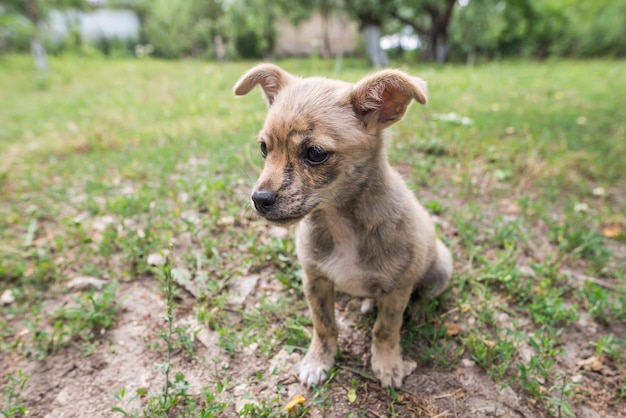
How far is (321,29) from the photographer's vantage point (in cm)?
2438

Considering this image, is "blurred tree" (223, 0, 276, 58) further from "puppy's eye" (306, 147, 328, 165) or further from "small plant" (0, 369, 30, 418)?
"small plant" (0, 369, 30, 418)

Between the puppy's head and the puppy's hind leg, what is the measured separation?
1037mm

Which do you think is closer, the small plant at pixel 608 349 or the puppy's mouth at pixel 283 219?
the puppy's mouth at pixel 283 219

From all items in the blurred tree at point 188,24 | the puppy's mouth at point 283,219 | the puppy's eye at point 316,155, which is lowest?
the puppy's mouth at point 283,219

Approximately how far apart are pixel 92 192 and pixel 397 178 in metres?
3.91

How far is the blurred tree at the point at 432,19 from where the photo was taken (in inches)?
771

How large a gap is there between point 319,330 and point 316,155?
47.2 inches

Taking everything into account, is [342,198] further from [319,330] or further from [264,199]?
[319,330]

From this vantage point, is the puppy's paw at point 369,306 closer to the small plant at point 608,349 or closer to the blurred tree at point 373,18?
the small plant at point 608,349

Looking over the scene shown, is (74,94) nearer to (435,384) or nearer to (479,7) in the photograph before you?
(435,384)

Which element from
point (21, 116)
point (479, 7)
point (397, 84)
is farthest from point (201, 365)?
point (479, 7)

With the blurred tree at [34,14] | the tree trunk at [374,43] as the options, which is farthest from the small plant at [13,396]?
the tree trunk at [374,43]

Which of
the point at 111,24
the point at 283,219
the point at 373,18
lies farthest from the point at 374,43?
the point at 111,24

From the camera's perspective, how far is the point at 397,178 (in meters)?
2.72
